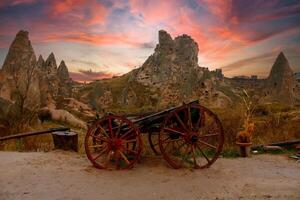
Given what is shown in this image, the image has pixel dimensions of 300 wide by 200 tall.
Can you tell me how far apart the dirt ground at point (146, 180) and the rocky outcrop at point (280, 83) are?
60641 mm

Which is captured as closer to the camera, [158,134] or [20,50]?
[158,134]

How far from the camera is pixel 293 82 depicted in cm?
6988

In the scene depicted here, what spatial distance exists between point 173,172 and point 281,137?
20.6 ft

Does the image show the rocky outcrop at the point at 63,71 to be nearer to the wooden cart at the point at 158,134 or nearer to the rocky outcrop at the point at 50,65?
the rocky outcrop at the point at 50,65

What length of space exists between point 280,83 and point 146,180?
66.6 m

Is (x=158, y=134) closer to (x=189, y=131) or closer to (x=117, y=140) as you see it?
(x=189, y=131)

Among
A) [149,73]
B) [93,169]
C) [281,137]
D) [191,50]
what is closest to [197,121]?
[93,169]

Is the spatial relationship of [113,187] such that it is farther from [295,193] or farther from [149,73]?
[149,73]

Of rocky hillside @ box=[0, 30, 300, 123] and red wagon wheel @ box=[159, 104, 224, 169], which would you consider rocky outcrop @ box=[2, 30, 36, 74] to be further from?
red wagon wheel @ box=[159, 104, 224, 169]

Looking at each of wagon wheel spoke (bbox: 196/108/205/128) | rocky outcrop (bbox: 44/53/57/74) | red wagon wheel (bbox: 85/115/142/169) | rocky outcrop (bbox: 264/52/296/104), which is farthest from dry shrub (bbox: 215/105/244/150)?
rocky outcrop (bbox: 44/53/57/74)

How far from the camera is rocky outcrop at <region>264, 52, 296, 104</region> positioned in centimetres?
6688

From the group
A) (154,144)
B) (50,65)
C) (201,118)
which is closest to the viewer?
(201,118)

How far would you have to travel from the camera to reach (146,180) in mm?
7367

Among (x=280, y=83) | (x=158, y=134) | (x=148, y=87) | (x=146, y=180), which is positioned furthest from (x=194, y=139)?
(x=148, y=87)
